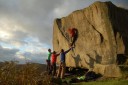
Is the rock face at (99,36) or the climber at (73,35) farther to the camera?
the climber at (73,35)

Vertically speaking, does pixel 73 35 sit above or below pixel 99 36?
above

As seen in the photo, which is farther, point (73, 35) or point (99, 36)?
point (73, 35)

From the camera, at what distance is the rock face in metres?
23.1

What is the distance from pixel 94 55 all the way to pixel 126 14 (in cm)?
506

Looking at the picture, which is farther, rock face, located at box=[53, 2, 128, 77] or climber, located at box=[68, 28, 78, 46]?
climber, located at box=[68, 28, 78, 46]

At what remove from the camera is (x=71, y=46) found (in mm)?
26984

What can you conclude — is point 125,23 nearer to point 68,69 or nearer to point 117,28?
point 117,28

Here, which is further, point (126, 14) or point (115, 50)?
point (126, 14)

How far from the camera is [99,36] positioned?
947 inches

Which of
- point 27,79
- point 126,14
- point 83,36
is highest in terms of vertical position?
point 126,14

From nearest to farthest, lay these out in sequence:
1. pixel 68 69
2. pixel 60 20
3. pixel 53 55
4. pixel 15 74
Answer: pixel 15 74, pixel 53 55, pixel 68 69, pixel 60 20

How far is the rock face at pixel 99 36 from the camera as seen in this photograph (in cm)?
2309

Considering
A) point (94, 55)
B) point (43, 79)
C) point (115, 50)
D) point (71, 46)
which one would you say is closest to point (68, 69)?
point (71, 46)

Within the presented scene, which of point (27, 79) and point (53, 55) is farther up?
point (53, 55)
